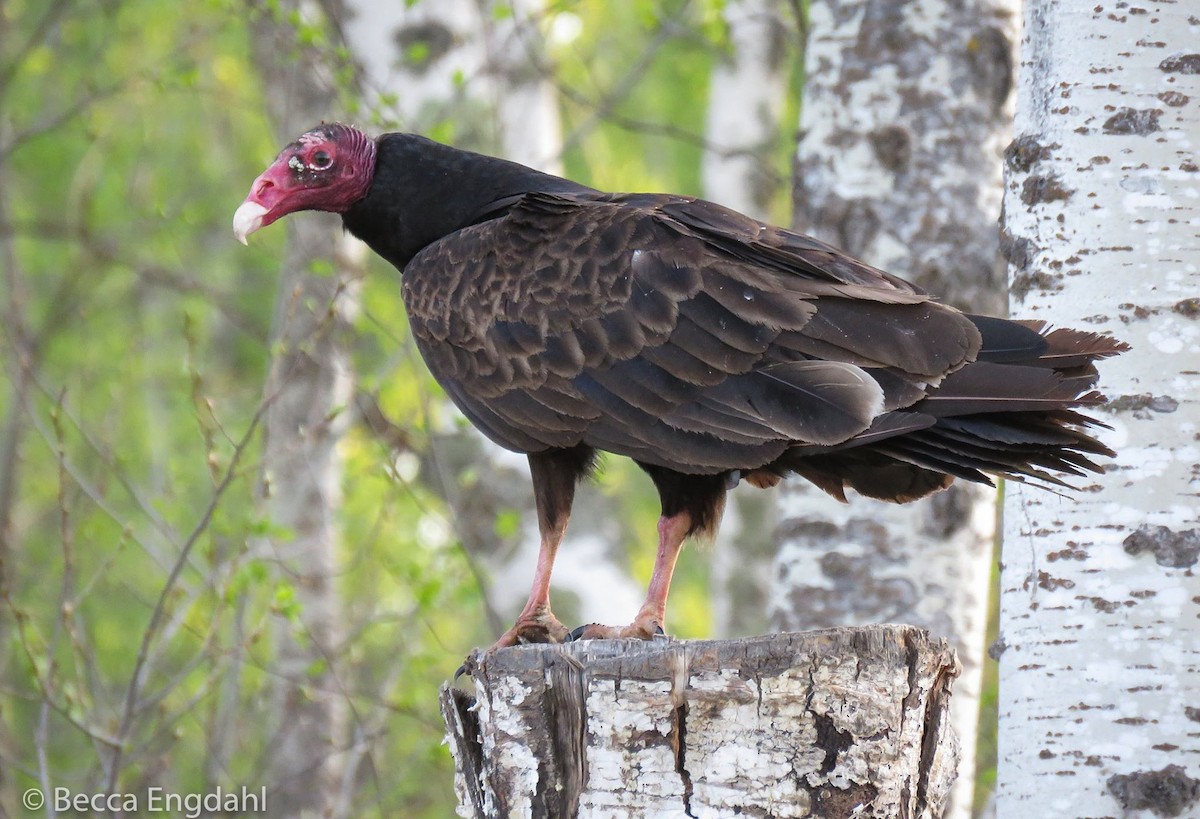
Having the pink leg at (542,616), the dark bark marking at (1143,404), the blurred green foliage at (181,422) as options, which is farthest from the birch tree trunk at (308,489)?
the dark bark marking at (1143,404)

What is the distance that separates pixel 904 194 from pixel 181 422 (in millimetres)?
8381

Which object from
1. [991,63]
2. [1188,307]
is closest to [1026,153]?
[1188,307]

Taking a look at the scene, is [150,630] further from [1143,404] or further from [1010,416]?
[1143,404]

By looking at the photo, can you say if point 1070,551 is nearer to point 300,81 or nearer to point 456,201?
point 456,201

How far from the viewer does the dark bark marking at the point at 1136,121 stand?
2822 mm

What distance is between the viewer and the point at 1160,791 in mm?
2605

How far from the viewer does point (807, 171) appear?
421cm

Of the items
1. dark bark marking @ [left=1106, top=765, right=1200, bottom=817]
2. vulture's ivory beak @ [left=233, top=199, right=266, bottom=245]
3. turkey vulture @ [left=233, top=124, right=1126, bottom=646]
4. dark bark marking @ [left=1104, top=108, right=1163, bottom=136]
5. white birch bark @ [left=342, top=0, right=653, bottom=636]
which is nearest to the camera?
dark bark marking @ [left=1106, top=765, right=1200, bottom=817]

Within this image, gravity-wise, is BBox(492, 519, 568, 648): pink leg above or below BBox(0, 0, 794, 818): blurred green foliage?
below

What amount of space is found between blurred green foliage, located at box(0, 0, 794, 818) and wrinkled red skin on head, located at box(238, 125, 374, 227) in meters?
0.41

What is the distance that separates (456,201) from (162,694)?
5.26 feet

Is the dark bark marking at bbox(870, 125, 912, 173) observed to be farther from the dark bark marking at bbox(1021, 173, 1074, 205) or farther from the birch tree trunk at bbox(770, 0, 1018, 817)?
the dark bark marking at bbox(1021, 173, 1074, 205)

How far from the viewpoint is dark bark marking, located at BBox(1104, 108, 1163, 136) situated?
9.26 feet

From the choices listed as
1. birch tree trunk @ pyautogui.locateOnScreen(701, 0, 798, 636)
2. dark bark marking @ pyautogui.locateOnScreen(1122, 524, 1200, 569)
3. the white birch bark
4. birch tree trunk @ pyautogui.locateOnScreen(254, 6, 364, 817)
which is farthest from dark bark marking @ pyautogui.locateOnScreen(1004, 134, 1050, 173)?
birch tree trunk @ pyautogui.locateOnScreen(701, 0, 798, 636)
